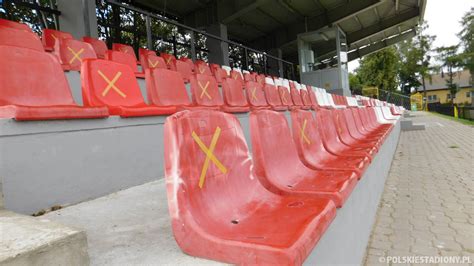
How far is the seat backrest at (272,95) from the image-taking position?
6.10 metres

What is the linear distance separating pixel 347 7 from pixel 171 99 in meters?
15.0

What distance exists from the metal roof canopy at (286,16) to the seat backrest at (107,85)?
10.7 m

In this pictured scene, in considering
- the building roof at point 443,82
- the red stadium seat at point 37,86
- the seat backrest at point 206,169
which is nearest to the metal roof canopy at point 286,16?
the red stadium seat at point 37,86

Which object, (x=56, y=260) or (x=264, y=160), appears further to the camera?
(x=264, y=160)

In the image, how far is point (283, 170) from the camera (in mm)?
1992

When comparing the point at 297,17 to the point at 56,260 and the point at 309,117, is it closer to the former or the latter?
the point at 309,117

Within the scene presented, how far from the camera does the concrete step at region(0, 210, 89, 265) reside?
0.83 m

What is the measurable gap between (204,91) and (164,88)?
80cm

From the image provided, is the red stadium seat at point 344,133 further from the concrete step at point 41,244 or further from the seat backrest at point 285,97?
the concrete step at point 41,244

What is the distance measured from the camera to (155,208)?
5.72ft

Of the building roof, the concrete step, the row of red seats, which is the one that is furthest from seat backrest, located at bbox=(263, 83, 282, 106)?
the building roof

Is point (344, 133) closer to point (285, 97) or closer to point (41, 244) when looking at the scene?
point (285, 97)

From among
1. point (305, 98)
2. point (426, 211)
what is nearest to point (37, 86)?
point (426, 211)

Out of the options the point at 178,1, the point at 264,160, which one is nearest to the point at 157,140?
the point at 264,160
